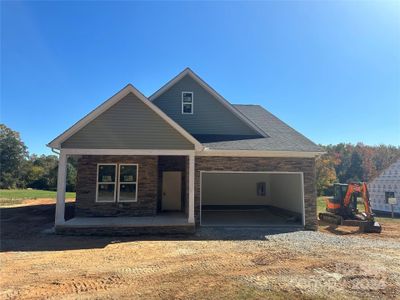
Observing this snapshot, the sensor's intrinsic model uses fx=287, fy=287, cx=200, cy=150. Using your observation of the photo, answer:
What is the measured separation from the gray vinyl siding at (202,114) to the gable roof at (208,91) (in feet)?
0.40

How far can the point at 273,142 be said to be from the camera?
13.3m

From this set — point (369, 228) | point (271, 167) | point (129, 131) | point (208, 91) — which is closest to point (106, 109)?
point (129, 131)

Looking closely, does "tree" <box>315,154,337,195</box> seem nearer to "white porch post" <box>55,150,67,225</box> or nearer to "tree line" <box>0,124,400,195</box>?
"tree line" <box>0,124,400,195</box>

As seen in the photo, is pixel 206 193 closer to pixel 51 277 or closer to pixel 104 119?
pixel 104 119

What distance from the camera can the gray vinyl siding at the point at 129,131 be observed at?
11.3 meters

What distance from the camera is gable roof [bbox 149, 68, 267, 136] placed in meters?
14.4

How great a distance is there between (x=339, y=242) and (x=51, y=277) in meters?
9.00

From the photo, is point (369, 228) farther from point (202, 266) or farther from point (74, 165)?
point (74, 165)

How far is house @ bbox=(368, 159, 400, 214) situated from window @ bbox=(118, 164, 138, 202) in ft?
62.6

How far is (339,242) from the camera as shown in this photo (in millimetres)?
10086

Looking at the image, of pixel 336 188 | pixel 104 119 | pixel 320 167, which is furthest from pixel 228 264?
pixel 320 167

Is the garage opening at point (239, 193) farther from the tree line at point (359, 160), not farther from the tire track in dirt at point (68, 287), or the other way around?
the tree line at point (359, 160)

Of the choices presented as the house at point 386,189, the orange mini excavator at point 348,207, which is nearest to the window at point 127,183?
the orange mini excavator at point 348,207

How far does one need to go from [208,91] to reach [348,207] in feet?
29.7
